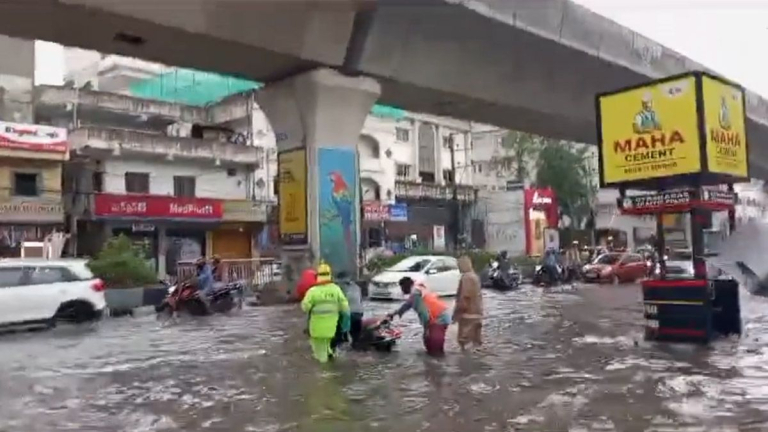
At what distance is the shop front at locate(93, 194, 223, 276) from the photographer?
31.8 metres

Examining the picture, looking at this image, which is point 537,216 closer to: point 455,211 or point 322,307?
point 455,211

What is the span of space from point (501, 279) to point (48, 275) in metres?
16.8

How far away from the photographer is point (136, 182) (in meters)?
34.0

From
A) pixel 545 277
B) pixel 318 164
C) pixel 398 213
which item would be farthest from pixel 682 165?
pixel 398 213

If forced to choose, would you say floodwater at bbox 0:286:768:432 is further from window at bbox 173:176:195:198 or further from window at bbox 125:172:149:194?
window at bbox 173:176:195:198

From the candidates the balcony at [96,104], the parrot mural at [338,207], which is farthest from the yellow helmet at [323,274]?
the balcony at [96,104]

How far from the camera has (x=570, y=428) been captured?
6.89m

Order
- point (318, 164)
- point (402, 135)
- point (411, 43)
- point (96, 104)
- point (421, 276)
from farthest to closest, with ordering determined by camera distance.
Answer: point (402, 135) → point (96, 104) → point (421, 276) → point (318, 164) → point (411, 43)

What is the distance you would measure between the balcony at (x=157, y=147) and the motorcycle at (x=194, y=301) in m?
13.1

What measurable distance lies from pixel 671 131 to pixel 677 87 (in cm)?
64

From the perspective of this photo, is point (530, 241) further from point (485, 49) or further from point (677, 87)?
point (677, 87)

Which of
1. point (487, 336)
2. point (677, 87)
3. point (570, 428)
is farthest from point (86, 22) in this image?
point (570, 428)

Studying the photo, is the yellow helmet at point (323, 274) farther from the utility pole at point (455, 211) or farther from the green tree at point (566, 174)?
the green tree at point (566, 174)

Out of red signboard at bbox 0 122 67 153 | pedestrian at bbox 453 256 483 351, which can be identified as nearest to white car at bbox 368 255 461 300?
pedestrian at bbox 453 256 483 351
